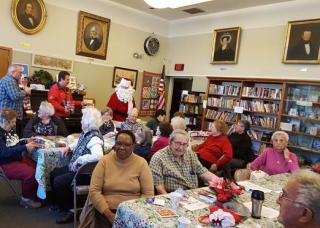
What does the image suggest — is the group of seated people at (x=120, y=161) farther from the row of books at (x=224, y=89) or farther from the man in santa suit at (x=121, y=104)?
the row of books at (x=224, y=89)

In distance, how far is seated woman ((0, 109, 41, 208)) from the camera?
3373mm

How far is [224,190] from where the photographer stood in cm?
213

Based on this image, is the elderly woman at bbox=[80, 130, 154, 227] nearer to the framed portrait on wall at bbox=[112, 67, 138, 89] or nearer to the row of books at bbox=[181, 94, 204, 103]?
the row of books at bbox=[181, 94, 204, 103]

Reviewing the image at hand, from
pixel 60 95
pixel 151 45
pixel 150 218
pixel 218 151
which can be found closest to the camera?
pixel 150 218

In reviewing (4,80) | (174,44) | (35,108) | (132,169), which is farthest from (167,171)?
(174,44)

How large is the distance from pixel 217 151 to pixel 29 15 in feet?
16.5

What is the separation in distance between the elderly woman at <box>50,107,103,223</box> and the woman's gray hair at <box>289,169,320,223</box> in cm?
202

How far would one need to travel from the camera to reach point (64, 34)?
7.13 m

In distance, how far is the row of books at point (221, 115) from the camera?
23.9ft

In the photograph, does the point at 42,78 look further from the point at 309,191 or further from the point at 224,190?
the point at 309,191

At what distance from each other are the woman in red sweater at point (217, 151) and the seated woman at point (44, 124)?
6.98 feet

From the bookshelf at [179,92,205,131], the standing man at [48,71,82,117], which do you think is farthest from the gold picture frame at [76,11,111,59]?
the bookshelf at [179,92,205,131]

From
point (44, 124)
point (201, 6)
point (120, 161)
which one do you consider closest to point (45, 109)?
point (44, 124)

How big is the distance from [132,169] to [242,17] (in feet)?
20.0
